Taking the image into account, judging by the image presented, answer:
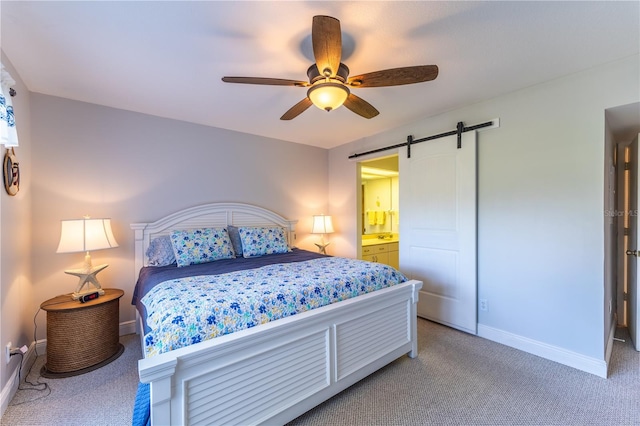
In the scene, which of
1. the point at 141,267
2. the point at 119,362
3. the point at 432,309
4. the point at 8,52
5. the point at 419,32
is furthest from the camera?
the point at 432,309

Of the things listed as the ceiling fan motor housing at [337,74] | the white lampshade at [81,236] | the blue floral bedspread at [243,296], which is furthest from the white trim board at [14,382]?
the ceiling fan motor housing at [337,74]

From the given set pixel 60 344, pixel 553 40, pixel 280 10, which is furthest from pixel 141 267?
pixel 553 40

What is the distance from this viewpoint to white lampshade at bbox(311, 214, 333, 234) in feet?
13.7

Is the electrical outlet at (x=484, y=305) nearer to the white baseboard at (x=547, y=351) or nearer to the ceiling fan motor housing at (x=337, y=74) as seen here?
the white baseboard at (x=547, y=351)

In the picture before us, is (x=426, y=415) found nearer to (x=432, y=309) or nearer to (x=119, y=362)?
(x=432, y=309)

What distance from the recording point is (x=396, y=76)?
5.60ft

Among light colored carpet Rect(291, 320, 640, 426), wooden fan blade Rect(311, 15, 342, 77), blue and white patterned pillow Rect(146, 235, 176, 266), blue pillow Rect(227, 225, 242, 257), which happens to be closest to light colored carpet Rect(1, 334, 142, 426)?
blue and white patterned pillow Rect(146, 235, 176, 266)

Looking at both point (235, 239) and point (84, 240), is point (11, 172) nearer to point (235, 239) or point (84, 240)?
point (84, 240)

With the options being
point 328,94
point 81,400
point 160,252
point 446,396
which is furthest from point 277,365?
point 160,252

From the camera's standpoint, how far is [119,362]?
2346mm

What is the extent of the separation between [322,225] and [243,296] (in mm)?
2620

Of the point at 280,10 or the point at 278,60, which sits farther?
the point at 278,60

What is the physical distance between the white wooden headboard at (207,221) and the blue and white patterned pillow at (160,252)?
0.38 feet

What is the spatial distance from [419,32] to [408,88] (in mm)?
781
